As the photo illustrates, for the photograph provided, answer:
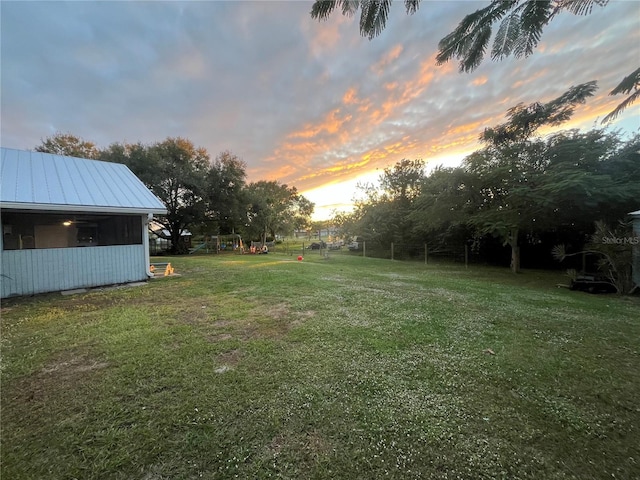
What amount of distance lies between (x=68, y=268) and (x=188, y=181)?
12.6 metres

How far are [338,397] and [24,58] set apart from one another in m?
12.0

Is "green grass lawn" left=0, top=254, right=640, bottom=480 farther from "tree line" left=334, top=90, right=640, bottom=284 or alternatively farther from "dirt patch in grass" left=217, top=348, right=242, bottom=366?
"tree line" left=334, top=90, right=640, bottom=284

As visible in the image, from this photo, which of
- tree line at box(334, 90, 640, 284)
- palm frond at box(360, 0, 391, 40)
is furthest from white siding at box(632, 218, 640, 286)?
palm frond at box(360, 0, 391, 40)

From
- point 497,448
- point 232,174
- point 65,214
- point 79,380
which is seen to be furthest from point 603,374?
point 232,174

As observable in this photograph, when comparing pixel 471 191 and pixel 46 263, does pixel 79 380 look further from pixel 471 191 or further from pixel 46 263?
pixel 471 191

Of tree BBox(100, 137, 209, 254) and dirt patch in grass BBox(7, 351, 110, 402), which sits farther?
tree BBox(100, 137, 209, 254)

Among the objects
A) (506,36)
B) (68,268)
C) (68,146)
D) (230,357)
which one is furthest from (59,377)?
(68,146)

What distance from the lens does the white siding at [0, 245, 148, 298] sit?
5457mm

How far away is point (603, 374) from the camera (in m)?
2.44

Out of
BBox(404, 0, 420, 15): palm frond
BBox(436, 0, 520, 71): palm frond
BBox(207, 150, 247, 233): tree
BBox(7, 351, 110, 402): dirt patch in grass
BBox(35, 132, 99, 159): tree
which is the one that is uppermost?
BBox(35, 132, 99, 159): tree

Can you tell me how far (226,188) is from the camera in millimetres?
19547

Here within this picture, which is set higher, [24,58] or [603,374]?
[24,58]

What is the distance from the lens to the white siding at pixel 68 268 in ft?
17.9

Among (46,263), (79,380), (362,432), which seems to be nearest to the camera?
(362,432)
